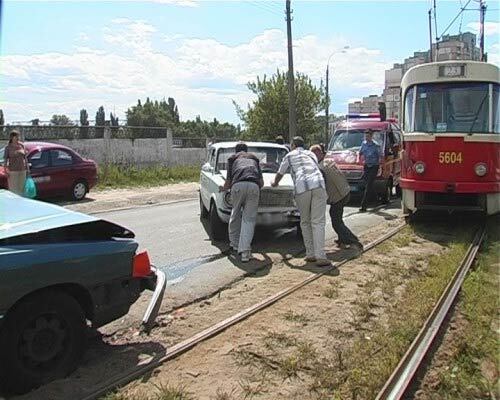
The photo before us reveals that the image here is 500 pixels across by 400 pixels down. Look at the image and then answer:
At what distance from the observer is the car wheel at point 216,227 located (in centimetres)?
1005

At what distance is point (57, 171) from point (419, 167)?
32.0ft

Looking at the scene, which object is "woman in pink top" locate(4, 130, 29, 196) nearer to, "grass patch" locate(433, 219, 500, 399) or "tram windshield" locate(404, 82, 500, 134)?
"tram windshield" locate(404, 82, 500, 134)

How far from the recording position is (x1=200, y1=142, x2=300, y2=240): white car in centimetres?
966

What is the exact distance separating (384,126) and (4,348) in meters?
14.8

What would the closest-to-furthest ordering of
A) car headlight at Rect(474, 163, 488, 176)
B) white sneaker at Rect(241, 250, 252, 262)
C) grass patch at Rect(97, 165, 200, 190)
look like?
white sneaker at Rect(241, 250, 252, 262) → car headlight at Rect(474, 163, 488, 176) → grass patch at Rect(97, 165, 200, 190)

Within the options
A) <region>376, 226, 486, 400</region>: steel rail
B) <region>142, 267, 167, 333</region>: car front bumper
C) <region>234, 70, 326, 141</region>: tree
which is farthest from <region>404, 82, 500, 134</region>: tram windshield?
<region>234, 70, 326, 141</region>: tree

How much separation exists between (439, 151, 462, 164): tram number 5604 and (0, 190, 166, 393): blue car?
7.24 metres

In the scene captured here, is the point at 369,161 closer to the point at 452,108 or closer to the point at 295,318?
the point at 452,108

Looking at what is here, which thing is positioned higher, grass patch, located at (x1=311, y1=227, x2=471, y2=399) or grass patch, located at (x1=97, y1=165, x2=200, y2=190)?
grass patch, located at (x1=97, y1=165, x2=200, y2=190)

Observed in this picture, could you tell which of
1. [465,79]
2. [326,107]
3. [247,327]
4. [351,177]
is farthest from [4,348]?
[326,107]

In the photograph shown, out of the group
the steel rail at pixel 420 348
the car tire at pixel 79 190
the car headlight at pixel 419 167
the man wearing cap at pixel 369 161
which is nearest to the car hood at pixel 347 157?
the man wearing cap at pixel 369 161

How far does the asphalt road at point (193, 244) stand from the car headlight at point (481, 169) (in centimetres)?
238

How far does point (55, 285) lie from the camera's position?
13.9ft

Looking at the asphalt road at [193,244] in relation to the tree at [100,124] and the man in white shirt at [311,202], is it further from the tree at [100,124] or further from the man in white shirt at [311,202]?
the tree at [100,124]
